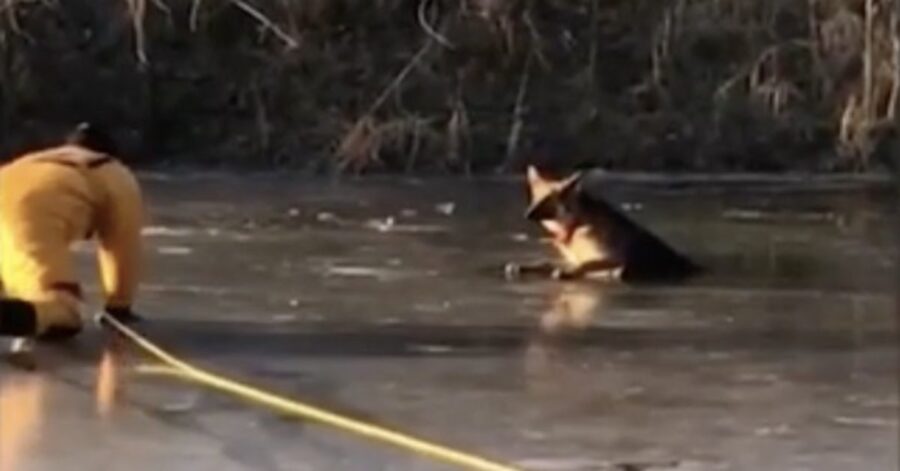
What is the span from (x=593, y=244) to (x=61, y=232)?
350 cm

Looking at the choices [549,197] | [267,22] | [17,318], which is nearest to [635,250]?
[549,197]

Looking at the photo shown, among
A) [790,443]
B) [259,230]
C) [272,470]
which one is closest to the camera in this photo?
[272,470]

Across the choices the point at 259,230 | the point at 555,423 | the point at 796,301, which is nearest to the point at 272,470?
the point at 555,423

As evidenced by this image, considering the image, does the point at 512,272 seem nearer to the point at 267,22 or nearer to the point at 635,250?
the point at 635,250

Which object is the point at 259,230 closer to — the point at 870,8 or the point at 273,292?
the point at 273,292

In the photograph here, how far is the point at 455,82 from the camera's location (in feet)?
80.1

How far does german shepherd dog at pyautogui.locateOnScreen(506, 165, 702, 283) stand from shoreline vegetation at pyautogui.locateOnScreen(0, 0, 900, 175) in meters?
8.56

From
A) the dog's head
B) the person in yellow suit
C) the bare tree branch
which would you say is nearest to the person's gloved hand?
the person in yellow suit

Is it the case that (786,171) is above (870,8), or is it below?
below

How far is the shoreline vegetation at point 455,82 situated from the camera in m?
23.1

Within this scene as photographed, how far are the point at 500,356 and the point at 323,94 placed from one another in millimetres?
14567

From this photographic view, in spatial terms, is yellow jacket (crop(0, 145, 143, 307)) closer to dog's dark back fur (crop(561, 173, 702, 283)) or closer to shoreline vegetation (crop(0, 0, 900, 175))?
dog's dark back fur (crop(561, 173, 702, 283))

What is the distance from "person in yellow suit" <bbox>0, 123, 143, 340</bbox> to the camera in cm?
1045

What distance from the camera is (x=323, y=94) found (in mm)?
24547
